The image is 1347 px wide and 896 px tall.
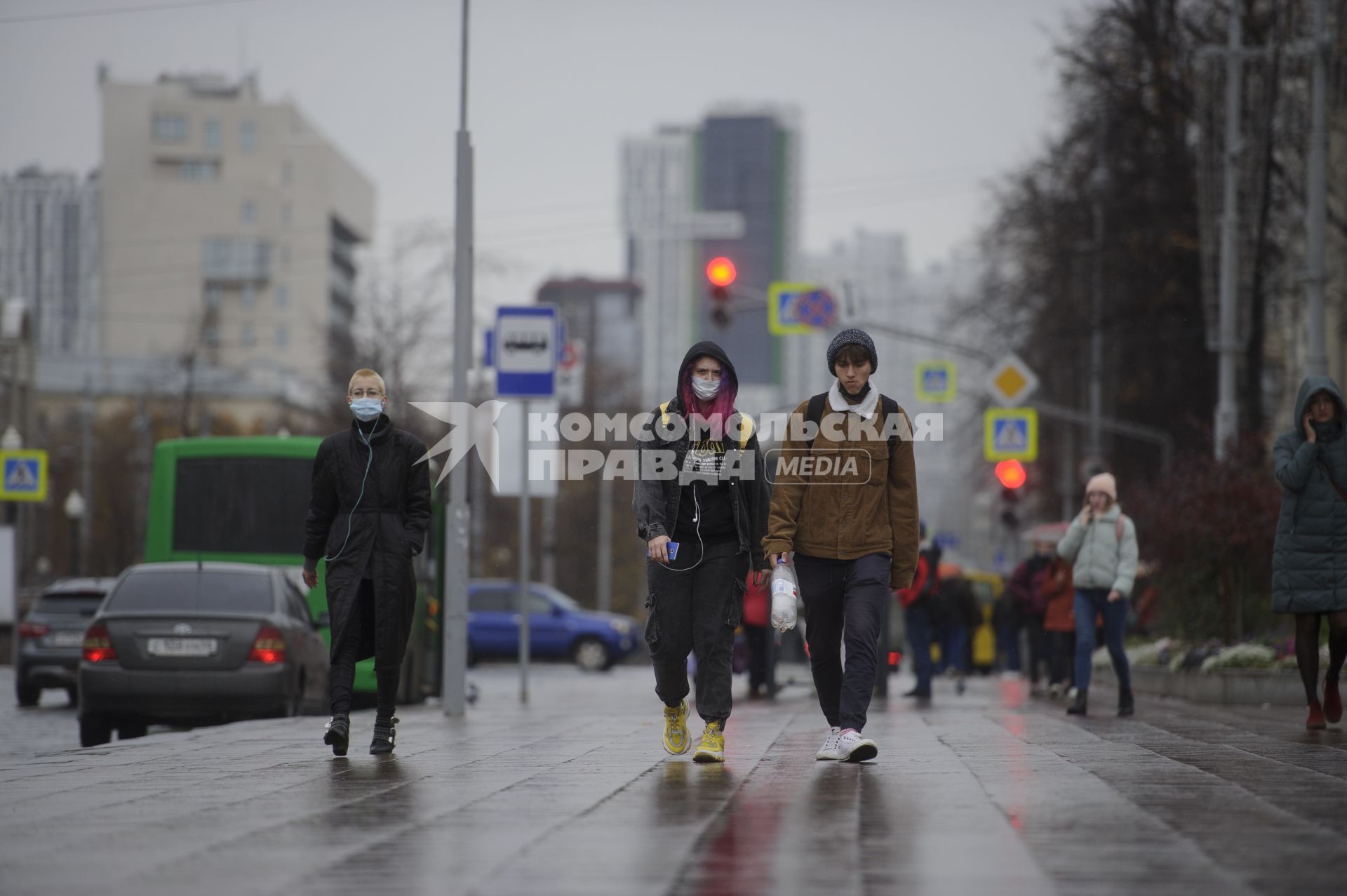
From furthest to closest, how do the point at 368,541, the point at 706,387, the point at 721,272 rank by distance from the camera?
the point at 721,272 < the point at 368,541 < the point at 706,387

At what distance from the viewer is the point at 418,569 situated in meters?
20.2

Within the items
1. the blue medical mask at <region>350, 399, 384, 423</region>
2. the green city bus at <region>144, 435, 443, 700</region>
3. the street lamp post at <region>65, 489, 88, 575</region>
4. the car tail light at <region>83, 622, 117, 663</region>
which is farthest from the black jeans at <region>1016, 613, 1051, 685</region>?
the street lamp post at <region>65, 489, 88, 575</region>

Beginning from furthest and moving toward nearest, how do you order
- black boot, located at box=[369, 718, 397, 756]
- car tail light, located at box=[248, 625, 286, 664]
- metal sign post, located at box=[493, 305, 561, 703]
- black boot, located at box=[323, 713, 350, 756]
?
metal sign post, located at box=[493, 305, 561, 703]
car tail light, located at box=[248, 625, 286, 664]
black boot, located at box=[369, 718, 397, 756]
black boot, located at box=[323, 713, 350, 756]

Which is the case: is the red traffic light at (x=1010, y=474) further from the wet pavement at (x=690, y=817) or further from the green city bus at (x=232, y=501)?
the wet pavement at (x=690, y=817)

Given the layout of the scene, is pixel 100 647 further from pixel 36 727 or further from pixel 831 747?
pixel 831 747

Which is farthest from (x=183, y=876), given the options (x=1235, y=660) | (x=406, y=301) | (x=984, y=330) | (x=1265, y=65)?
(x=984, y=330)

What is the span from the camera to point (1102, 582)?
49.8ft

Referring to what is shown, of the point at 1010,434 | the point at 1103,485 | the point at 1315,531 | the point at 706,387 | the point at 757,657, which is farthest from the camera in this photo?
the point at 1010,434

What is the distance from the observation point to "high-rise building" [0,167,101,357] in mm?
52906

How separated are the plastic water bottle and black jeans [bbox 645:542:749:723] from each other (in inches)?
8.0

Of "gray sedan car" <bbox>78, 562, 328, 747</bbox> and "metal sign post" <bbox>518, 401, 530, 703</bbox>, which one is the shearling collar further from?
"metal sign post" <bbox>518, 401, 530, 703</bbox>

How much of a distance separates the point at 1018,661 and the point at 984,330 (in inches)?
539

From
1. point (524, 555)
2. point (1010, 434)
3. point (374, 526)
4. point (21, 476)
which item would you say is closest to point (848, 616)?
point (374, 526)

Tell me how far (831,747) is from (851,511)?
1.13 m
